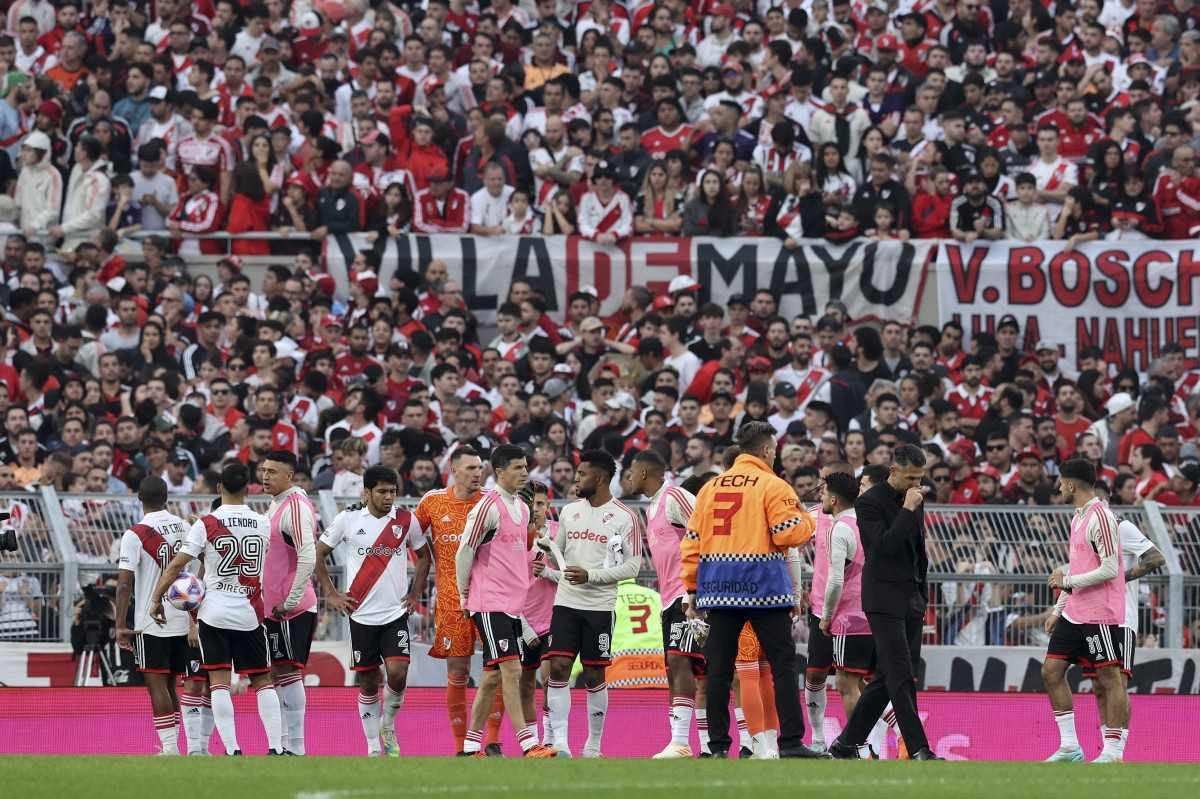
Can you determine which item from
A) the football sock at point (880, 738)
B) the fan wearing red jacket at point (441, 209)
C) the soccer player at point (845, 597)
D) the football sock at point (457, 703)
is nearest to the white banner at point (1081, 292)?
the fan wearing red jacket at point (441, 209)

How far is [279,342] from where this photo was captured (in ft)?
76.0

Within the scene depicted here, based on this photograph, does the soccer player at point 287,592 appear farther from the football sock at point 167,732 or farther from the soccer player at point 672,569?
the soccer player at point 672,569

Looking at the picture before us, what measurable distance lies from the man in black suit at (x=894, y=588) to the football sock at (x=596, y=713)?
196 centimetres

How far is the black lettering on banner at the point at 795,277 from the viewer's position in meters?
24.5

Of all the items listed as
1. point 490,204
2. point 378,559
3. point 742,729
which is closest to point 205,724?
point 378,559

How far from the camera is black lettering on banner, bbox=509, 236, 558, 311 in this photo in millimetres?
24766

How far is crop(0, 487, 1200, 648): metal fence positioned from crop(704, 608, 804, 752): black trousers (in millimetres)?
4641

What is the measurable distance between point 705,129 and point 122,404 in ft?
24.3

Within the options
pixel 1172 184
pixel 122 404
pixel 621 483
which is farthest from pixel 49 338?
pixel 1172 184

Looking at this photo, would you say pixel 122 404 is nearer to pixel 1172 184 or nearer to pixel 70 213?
pixel 70 213

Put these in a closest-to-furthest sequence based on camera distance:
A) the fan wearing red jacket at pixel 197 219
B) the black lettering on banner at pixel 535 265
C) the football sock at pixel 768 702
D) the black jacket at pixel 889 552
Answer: the black jacket at pixel 889 552, the football sock at pixel 768 702, the black lettering on banner at pixel 535 265, the fan wearing red jacket at pixel 197 219

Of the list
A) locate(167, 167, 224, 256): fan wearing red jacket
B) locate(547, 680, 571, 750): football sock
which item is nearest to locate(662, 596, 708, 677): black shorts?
locate(547, 680, 571, 750): football sock

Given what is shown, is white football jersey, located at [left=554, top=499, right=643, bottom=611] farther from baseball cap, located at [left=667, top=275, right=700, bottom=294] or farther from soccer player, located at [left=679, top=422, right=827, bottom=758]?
baseball cap, located at [left=667, top=275, right=700, bottom=294]

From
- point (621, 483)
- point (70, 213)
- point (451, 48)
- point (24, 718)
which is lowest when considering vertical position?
point (24, 718)
